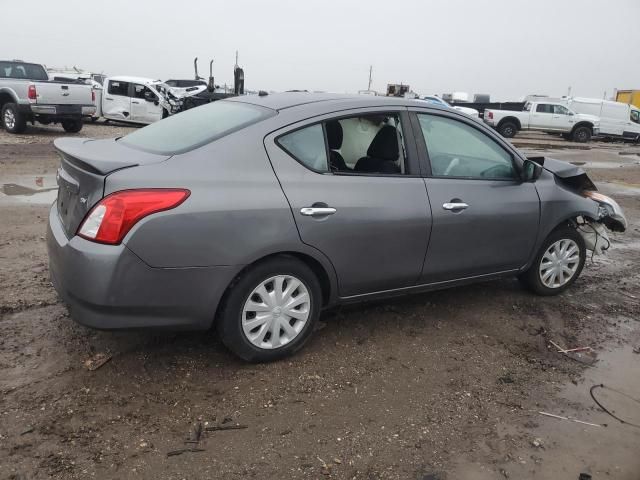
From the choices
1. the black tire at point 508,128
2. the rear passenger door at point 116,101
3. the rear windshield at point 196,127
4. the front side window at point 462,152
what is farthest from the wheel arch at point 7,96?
the black tire at point 508,128

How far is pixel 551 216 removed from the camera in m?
4.30

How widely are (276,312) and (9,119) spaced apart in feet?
46.9

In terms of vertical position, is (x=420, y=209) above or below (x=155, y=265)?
above

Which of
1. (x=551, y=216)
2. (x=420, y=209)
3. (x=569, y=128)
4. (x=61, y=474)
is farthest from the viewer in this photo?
(x=569, y=128)

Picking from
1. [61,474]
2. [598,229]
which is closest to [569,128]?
[598,229]

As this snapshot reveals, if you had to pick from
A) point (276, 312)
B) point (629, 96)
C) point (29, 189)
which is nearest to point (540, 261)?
point (276, 312)

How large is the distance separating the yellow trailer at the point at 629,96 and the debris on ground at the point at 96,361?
43134 millimetres

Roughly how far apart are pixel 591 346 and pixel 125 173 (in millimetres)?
Answer: 3307

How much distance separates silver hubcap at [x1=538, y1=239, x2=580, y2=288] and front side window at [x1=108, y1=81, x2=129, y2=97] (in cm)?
1739

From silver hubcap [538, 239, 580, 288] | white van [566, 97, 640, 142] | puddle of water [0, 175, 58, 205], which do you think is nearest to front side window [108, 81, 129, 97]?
puddle of water [0, 175, 58, 205]

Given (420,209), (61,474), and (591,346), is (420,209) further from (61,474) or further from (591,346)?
(61,474)

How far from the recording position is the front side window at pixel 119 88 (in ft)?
61.6

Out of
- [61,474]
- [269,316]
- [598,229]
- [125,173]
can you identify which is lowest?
[61,474]

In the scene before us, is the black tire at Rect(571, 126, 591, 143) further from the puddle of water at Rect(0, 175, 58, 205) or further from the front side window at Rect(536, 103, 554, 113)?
the puddle of water at Rect(0, 175, 58, 205)
